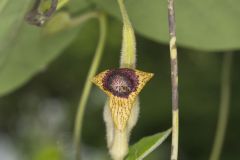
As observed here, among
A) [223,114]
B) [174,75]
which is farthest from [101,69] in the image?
[174,75]

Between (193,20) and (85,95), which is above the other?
(193,20)

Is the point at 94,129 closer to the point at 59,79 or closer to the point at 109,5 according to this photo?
the point at 59,79

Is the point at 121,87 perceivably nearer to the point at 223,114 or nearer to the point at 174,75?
the point at 174,75

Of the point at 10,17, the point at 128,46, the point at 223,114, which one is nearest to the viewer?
the point at 128,46

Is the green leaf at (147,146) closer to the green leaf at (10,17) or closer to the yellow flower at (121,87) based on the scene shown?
the yellow flower at (121,87)

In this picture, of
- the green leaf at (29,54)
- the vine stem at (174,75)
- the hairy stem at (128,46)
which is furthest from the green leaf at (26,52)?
the vine stem at (174,75)

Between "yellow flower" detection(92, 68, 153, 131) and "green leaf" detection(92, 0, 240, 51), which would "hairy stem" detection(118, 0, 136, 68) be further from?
"green leaf" detection(92, 0, 240, 51)

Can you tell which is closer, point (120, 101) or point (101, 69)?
point (120, 101)

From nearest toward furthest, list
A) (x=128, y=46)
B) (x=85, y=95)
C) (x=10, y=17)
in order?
(x=128, y=46) < (x=10, y=17) < (x=85, y=95)

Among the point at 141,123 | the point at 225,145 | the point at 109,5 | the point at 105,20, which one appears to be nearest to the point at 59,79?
the point at 141,123
